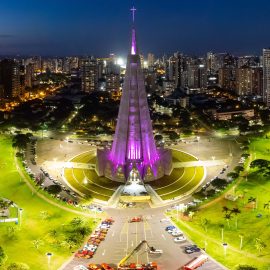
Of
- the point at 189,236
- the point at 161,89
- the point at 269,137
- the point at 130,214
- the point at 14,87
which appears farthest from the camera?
the point at 161,89

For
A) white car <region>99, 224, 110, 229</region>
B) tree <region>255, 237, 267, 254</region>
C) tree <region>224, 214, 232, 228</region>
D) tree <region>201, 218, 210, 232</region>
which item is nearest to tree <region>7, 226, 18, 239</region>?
white car <region>99, 224, 110, 229</region>

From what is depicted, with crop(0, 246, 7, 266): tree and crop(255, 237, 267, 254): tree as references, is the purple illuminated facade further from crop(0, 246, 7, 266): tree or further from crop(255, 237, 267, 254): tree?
crop(0, 246, 7, 266): tree

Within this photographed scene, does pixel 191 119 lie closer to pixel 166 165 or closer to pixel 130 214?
pixel 166 165

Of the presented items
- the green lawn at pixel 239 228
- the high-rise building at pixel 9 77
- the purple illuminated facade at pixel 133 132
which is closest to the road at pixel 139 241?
the green lawn at pixel 239 228

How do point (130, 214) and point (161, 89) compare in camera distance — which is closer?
point (130, 214)

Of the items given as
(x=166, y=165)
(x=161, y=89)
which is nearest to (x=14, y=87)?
(x=161, y=89)

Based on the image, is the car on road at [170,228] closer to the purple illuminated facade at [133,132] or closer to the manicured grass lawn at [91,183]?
the manicured grass lawn at [91,183]

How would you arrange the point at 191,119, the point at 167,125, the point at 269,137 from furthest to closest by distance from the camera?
the point at 191,119 < the point at 167,125 < the point at 269,137
